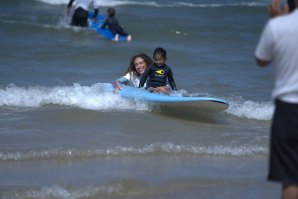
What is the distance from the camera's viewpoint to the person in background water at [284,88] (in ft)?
11.2

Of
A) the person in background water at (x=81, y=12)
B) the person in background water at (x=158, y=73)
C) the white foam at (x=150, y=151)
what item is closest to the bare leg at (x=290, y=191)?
the white foam at (x=150, y=151)

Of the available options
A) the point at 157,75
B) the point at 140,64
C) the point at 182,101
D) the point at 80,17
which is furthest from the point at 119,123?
the point at 80,17

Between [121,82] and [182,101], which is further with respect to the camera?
[121,82]

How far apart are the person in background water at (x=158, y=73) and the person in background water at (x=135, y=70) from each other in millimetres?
131

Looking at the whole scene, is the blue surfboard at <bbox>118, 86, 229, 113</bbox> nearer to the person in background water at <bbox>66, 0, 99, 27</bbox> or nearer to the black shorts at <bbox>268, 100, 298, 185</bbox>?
the black shorts at <bbox>268, 100, 298, 185</bbox>

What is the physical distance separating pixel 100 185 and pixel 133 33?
12300 millimetres

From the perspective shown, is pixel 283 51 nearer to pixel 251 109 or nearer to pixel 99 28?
pixel 251 109

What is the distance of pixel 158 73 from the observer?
8891 mm

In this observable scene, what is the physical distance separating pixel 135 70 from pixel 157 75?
579 mm

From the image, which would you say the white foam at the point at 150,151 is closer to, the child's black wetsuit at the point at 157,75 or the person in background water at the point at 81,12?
the child's black wetsuit at the point at 157,75

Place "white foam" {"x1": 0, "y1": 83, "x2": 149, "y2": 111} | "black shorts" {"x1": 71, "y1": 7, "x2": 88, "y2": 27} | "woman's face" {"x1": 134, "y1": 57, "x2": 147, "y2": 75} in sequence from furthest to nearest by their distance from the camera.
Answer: "black shorts" {"x1": 71, "y1": 7, "x2": 88, "y2": 27}, "woman's face" {"x1": 134, "y1": 57, "x2": 147, "y2": 75}, "white foam" {"x1": 0, "y1": 83, "x2": 149, "y2": 111}

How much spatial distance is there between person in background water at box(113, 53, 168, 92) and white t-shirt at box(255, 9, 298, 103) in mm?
5529

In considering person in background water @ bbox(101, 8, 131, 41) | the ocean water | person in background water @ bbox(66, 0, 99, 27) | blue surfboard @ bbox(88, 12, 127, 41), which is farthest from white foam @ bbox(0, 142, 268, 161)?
person in background water @ bbox(66, 0, 99, 27)

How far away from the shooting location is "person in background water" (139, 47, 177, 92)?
8.84 m
